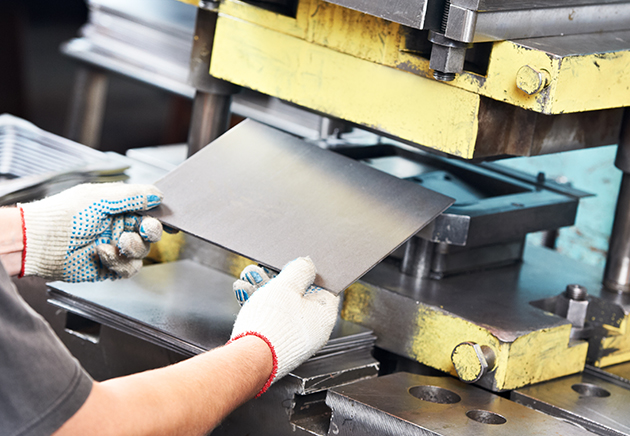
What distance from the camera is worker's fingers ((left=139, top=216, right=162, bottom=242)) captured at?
1.40 meters

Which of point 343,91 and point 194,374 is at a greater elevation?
point 343,91

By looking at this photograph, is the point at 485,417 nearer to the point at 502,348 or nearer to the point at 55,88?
the point at 502,348

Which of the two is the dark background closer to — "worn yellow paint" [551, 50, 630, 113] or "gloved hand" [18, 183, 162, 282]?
"gloved hand" [18, 183, 162, 282]

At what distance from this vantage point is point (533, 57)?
1266 mm

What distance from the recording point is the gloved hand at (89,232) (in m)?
1.39

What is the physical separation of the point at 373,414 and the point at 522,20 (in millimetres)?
669

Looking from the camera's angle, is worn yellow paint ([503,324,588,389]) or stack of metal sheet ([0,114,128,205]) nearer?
worn yellow paint ([503,324,588,389])

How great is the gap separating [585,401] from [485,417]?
0.21m

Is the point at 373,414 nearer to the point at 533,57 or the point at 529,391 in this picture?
the point at 529,391

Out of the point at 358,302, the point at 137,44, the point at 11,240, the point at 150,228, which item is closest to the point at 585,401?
the point at 358,302

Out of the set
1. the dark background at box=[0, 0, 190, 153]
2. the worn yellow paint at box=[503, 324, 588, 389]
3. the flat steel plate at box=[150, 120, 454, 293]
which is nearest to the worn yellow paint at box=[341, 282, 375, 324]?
the flat steel plate at box=[150, 120, 454, 293]

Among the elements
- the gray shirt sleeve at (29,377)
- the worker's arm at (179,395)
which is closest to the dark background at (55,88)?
the worker's arm at (179,395)

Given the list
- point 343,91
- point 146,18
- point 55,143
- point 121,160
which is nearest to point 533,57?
point 343,91

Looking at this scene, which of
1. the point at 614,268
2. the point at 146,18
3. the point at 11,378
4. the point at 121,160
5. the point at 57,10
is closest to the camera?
the point at 11,378
